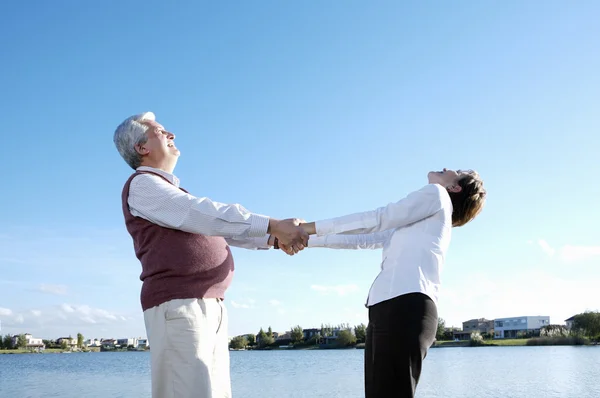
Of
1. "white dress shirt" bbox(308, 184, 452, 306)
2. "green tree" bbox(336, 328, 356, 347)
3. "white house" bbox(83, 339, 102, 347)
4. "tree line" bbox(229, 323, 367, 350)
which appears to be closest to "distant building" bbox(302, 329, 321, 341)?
"tree line" bbox(229, 323, 367, 350)

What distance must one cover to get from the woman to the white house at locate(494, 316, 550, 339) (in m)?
93.7

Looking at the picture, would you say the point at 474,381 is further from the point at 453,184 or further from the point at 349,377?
the point at 453,184

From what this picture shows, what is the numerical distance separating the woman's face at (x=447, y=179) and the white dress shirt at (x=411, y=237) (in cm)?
14

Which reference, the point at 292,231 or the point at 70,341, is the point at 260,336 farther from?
the point at 292,231

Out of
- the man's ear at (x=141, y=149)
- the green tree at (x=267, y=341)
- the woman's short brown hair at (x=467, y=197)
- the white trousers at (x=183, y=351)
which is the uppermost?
the man's ear at (x=141, y=149)

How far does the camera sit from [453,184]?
3.36 metres

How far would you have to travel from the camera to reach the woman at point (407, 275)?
287 centimetres

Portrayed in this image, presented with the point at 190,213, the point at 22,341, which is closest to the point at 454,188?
the point at 190,213

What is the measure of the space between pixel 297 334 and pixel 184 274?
100469mm

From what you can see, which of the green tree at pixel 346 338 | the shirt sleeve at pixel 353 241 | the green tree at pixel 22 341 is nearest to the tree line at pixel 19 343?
the green tree at pixel 22 341

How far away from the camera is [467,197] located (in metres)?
3.35

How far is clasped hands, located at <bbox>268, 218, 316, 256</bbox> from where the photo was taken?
3167mm

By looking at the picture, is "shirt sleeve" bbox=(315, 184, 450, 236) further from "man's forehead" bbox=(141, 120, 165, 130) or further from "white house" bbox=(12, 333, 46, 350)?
"white house" bbox=(12, 333, 46, 350)

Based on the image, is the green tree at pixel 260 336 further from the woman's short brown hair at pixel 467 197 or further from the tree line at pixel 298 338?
the woman's short brown hair at pixel 467 197
